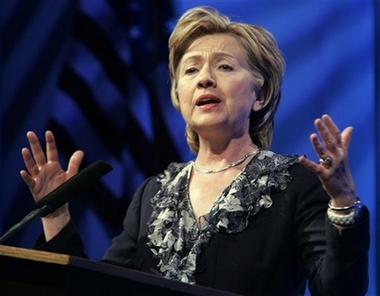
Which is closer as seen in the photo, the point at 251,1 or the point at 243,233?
the point at 243,233

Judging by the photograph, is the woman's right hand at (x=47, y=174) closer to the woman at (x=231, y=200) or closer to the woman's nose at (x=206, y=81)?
the woman at (x=231, y=200)

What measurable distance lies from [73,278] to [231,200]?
730mm

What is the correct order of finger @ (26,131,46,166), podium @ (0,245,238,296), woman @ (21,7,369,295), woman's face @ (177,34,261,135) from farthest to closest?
woman's face @ (177,34,261,135) < finger @ (26,131,46,166) < woman @ (21,7,369,295) < podium @ (0,245,238,296)

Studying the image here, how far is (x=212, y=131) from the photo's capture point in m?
2.30

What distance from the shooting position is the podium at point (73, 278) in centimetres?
150

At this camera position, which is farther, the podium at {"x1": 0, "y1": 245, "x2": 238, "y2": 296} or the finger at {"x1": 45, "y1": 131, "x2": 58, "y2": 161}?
the finger at {"x1": 45, "y1": 131, "x2": 58, "y2": 161}

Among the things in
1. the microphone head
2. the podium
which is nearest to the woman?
the microphone head

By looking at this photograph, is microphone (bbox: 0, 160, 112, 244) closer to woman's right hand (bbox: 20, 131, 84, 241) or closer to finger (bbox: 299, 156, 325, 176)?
woman's right hand (bbox: 20, 131, 84, 241)

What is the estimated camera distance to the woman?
2.02 m

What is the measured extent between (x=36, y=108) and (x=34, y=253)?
88.1 inches

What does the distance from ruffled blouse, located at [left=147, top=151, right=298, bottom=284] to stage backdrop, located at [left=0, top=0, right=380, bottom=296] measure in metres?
0.97

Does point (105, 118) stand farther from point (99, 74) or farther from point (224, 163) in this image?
point (224, 163)

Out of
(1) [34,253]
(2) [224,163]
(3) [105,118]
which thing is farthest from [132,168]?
(1) [34,253]

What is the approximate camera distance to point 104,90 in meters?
3.64
